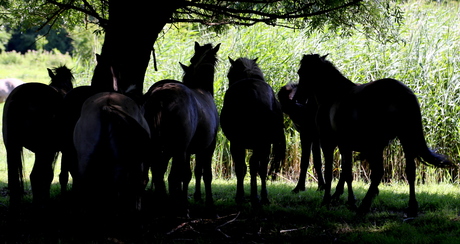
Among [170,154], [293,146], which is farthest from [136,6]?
[293,146]

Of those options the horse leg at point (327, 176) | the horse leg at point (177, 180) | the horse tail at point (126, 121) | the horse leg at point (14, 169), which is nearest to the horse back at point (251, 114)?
the horse leg at point (327, 176)

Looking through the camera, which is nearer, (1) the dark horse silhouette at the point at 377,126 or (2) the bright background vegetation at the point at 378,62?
(1) the dark horse silhouette at the point at 377,126

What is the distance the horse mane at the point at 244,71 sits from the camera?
24.0ft

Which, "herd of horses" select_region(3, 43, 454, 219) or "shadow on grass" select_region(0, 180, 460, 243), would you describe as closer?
"herd of horses" select_region(3, 43, 454, 219)

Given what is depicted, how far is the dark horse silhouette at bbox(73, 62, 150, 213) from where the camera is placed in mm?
3953

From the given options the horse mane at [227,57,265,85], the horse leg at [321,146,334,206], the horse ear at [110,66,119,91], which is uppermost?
the horse mane at [227,57,265,85]

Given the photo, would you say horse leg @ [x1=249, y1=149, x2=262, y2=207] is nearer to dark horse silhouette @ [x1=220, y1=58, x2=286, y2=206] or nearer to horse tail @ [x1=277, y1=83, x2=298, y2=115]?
dark horse silhouette @ [x1=220, y1=58, x2=286, y2=206]

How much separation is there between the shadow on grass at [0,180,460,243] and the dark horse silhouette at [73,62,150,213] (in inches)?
22.3

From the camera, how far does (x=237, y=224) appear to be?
17.7 feet

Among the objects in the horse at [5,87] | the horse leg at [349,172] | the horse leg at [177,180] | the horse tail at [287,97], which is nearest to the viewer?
the horse leg at [177,180]

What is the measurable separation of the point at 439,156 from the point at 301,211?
177cm

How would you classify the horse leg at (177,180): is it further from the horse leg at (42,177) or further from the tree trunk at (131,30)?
the horse leg at (42,177)

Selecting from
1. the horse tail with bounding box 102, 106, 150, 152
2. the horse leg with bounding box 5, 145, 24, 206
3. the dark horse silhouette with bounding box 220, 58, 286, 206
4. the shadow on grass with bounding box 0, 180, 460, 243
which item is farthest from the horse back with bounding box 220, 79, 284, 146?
the horse leg with bounding box 5, 145, 24, 206

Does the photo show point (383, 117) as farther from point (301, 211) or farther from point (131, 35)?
point (131, 35)
